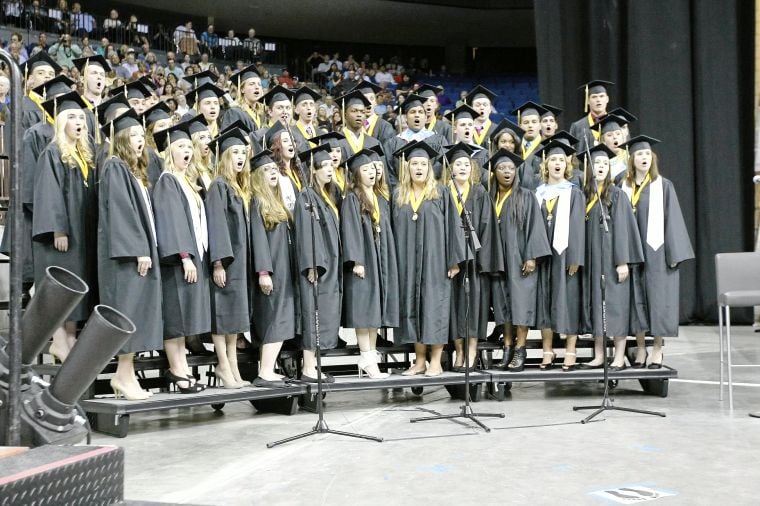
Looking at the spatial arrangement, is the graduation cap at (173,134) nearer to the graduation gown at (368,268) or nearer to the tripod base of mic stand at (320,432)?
the graduation gown at (368,268)

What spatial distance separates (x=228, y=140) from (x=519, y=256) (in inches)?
89.6

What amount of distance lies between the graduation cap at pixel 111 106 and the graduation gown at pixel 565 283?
3.08 m

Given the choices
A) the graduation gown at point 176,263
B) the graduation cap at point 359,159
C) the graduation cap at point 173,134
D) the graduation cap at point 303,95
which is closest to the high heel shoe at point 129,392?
the graduation gown at point 176,263

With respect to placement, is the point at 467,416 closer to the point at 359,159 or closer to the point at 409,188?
the point at 409,188

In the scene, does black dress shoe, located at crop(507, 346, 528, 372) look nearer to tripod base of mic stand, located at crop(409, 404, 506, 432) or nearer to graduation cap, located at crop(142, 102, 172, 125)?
tripod base of mic stand, located at crop(409, 404, 506, 432)

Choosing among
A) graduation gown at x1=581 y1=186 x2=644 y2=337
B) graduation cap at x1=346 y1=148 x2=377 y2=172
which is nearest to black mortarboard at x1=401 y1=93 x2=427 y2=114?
graduation cap at x1=346 y1=148 x2=377 y2=172

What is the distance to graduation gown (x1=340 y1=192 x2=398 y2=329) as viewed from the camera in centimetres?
619

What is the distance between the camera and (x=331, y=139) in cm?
663

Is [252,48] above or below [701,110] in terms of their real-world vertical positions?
above

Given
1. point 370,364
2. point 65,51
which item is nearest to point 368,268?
point 370,364

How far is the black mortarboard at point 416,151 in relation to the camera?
6.34 m

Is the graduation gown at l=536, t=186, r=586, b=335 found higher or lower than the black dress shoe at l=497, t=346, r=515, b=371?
higher

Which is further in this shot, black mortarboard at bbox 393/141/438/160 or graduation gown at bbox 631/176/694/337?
graduation gown at bbox 631/176/694/337

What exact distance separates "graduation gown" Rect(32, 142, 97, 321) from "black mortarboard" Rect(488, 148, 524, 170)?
2.87 metres
